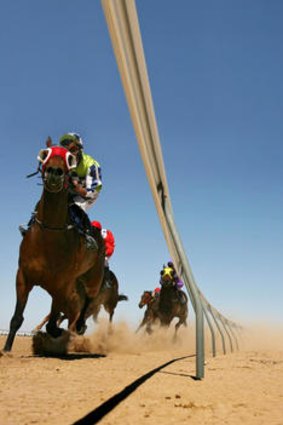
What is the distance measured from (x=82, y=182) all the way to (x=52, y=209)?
4.93ft

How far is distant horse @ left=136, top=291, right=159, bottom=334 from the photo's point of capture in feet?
57.2

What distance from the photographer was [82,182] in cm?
790

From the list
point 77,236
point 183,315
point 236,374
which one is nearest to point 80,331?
point 77,236

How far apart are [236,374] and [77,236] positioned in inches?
127

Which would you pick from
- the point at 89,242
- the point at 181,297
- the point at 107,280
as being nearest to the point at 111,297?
the point at 107,280

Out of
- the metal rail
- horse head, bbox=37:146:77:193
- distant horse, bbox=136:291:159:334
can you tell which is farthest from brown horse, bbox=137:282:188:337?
the metal rail

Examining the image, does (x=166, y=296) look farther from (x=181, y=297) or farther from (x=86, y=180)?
(x=86, y=180)

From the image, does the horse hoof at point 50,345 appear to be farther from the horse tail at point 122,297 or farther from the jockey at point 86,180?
the horse tail at point 122,297

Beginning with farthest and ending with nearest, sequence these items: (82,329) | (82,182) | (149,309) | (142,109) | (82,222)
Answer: (149,309)
(82,329)
(82,182)
(82,222)
(142,109)

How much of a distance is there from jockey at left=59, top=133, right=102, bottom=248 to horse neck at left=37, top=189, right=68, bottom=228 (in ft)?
1.98

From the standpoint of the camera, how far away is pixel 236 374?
15.0 ft

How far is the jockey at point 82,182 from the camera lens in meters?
7.31

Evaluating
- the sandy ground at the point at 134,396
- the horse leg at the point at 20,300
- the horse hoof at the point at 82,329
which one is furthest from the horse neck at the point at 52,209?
the horse hoof at the point at 82,329

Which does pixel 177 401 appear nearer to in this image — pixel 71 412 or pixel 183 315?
pixel 71 412
